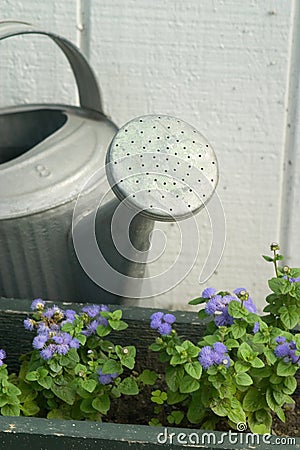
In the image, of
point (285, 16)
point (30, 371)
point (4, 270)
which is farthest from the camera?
point (285, 16)

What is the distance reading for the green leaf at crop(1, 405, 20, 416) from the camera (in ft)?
2.19

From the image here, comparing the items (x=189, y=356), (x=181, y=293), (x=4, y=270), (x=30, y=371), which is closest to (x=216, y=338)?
(x=189, y=356)

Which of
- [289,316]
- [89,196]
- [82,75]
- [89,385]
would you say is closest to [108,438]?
[89,385]

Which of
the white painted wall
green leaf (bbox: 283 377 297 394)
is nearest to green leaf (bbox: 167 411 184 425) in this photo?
green leaf (bbox: 283 377 297 394)

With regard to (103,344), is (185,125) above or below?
above

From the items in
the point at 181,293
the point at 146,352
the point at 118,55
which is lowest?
the point at 181,293

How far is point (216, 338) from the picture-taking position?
26.8 inches

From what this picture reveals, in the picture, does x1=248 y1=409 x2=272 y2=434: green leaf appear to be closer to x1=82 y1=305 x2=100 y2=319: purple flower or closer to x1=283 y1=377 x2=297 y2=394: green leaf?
x1=283 y1=377 x2=297 y2=394: green leaf

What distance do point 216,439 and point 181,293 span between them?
525 millimetres

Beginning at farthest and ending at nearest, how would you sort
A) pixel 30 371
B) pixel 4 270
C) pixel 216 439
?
pixel 4 270, pixel 30 371, pixel 216 439

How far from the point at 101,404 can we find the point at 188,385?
0.08 metres

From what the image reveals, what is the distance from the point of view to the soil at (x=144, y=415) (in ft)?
2.46

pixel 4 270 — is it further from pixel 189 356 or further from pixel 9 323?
pixel 189 356

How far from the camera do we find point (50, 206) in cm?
82
